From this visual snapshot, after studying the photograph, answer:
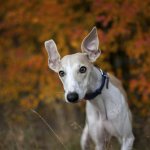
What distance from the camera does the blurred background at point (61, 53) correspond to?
8703mm

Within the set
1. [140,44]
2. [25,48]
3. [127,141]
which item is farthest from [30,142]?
[25,48]

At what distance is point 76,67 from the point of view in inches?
256

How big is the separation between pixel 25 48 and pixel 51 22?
1194 millimetres

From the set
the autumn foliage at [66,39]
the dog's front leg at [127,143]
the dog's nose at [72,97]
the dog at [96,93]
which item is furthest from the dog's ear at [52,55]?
the autumn foliage at [66,39]

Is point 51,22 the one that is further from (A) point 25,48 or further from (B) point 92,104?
(B) point 92,104

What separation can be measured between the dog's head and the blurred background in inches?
53.7

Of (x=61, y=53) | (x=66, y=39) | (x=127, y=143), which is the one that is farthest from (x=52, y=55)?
(x=66, y=39)

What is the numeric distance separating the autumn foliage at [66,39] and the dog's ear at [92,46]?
6.42 ft

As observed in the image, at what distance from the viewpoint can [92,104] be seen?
23.6ft

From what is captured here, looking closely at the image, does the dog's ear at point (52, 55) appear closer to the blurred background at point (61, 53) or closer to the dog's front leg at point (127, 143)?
the dog's front leg at point (127, 143)

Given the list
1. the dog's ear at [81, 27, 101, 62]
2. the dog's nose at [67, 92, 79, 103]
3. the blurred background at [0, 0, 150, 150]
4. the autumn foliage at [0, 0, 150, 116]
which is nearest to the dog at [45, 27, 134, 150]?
the dog's ear at [81, 27, 101, 62]

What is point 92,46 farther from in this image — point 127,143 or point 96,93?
point 127,143

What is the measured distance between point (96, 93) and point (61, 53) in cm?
276

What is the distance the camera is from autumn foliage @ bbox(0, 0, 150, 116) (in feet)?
29.5
